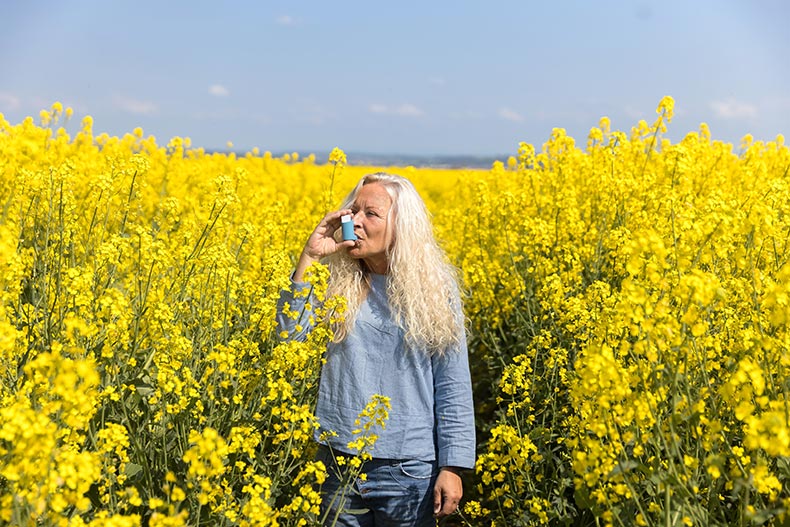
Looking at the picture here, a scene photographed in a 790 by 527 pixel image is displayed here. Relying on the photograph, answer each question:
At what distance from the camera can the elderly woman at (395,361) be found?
2.37 metres

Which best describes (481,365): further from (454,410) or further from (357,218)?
(357,218)

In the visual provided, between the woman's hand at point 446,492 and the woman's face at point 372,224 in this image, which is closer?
the woman's hand at point 446,492

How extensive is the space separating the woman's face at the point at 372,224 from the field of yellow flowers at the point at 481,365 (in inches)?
10.5

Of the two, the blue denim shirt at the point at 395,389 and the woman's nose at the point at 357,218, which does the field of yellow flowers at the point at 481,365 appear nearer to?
the blue denim shirt at the point at 395,389

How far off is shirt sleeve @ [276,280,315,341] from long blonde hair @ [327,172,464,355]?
0.36ft

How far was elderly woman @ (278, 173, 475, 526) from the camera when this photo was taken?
2.37 meters

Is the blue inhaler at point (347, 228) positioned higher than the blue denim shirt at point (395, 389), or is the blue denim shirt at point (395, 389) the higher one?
the blue inhaler at point (347, 228)

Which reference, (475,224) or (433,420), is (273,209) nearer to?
(475,224)

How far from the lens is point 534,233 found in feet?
13.2

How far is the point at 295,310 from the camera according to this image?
2443 mm

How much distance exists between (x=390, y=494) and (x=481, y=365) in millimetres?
2295

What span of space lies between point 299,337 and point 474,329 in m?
2.19

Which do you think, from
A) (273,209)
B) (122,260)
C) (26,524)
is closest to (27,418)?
(26,524)

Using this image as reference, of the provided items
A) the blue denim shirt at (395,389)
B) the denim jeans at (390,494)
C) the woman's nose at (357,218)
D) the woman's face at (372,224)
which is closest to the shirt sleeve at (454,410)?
the blue denim shirt at (395,389)
